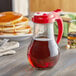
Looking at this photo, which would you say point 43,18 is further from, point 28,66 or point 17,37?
point 17,37

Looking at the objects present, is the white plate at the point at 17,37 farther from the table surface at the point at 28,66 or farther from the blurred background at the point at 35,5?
the blurred background at the point at 35,5

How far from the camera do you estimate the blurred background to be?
15.3 ft

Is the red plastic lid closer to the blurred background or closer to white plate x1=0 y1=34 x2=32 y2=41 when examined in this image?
white plate x1=0 y1=34 x2=32 y2=41

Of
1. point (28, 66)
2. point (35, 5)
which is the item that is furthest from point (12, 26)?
point (35, 5)

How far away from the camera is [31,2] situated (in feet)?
17.1

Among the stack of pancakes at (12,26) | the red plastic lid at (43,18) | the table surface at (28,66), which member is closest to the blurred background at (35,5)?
the stack of pancakes at (12,26)

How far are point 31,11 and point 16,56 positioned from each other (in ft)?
14.1

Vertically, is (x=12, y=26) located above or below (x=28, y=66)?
above

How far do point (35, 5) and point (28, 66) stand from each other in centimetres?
436

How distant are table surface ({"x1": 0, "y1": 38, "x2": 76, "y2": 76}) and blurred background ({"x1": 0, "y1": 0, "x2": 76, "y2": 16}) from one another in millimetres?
3538

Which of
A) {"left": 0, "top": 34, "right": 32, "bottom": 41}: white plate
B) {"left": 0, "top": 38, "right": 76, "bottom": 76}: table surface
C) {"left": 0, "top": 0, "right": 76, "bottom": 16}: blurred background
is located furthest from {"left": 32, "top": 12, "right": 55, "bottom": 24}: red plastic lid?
{"left": 0, "top": 0, "right": 76, "bottom": 16}: blurred background

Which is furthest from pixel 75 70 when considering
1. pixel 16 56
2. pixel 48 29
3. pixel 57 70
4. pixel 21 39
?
pixel 21 39

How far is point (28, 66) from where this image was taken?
888 millimetres

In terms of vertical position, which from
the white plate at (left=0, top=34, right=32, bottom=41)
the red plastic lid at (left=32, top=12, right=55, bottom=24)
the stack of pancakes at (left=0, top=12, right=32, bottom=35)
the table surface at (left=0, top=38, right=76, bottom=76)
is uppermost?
the red plastic lid at (left=32, top=12, right=55, bottom=24)
